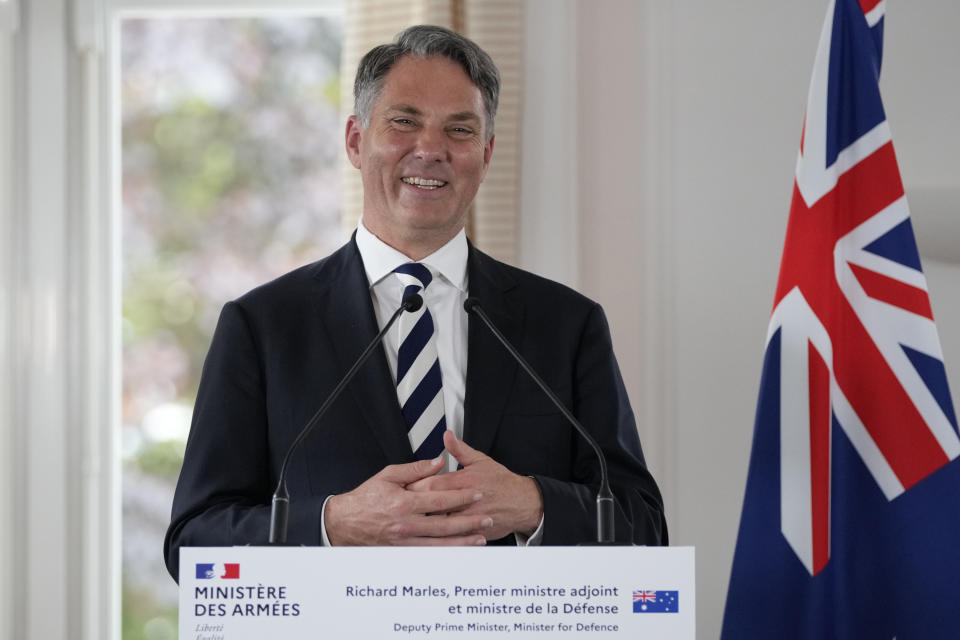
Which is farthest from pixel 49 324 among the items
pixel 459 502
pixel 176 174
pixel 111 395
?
pixel 459 502

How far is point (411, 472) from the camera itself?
136 centimetres

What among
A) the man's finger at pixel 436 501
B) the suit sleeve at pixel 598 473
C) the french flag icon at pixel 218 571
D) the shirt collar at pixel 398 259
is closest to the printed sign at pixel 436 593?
the french flag icon at pixel 218 571

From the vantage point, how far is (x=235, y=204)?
107 inches

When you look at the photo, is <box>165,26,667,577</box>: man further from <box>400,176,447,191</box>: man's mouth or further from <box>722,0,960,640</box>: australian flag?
<box>722,0,960,640</box>: australian flag

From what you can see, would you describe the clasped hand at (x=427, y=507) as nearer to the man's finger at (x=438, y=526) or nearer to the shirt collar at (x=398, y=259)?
the man's finger at (x=438, y=526)

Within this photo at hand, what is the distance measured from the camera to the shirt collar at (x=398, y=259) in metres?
1.76

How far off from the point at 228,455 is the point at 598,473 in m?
0.57

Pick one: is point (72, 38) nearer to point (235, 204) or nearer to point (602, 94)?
point (235, 204)

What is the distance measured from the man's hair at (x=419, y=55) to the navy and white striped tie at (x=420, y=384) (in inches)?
13.1

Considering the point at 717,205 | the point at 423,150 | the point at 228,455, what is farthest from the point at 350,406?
the point at 717,205

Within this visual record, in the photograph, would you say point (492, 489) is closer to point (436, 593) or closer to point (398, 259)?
point (436, 593)

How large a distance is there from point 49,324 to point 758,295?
1.70 m

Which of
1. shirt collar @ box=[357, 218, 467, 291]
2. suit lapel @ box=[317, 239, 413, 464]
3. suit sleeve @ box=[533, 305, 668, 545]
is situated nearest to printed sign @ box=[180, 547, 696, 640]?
suit sleeve @ box=[533, 305, 668, 545]

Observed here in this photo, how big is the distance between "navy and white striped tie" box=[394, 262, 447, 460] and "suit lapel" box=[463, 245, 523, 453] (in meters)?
0.05
